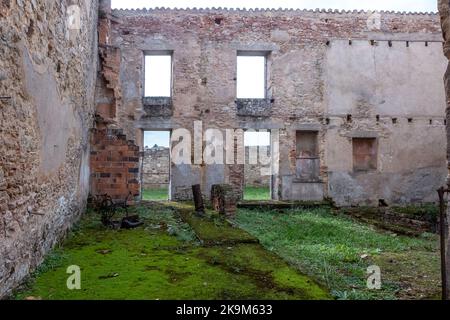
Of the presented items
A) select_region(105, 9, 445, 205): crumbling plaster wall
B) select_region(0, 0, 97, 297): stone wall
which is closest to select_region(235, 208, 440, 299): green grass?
select_region(0, 0, 97, 297): stone wall

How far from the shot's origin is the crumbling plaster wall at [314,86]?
1383 cm

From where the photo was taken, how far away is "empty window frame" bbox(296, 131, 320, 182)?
1437 centimetres

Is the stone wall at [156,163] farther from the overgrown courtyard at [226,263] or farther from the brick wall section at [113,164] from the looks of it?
the overgrown courtyard at [226,263]

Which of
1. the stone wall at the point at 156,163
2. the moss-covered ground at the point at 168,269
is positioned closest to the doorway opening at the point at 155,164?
the stone wall at the point at 156,163

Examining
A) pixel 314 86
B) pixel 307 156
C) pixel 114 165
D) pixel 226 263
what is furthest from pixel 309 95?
pixel 226 263

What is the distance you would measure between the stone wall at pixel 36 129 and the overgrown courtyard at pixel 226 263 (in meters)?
0.38

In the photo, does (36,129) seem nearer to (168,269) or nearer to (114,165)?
(168,269)

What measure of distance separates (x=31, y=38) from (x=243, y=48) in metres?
10.7

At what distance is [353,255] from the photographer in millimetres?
6027

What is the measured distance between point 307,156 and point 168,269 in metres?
10.9

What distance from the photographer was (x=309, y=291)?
3.56 metres

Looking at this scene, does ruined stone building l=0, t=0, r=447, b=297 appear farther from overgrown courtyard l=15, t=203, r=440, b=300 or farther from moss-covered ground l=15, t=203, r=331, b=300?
moss-covered ground l=15, t=203, r=331, b=300

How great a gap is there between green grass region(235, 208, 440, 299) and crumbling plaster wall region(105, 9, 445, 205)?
455cm

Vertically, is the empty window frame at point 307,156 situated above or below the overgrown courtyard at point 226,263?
above
